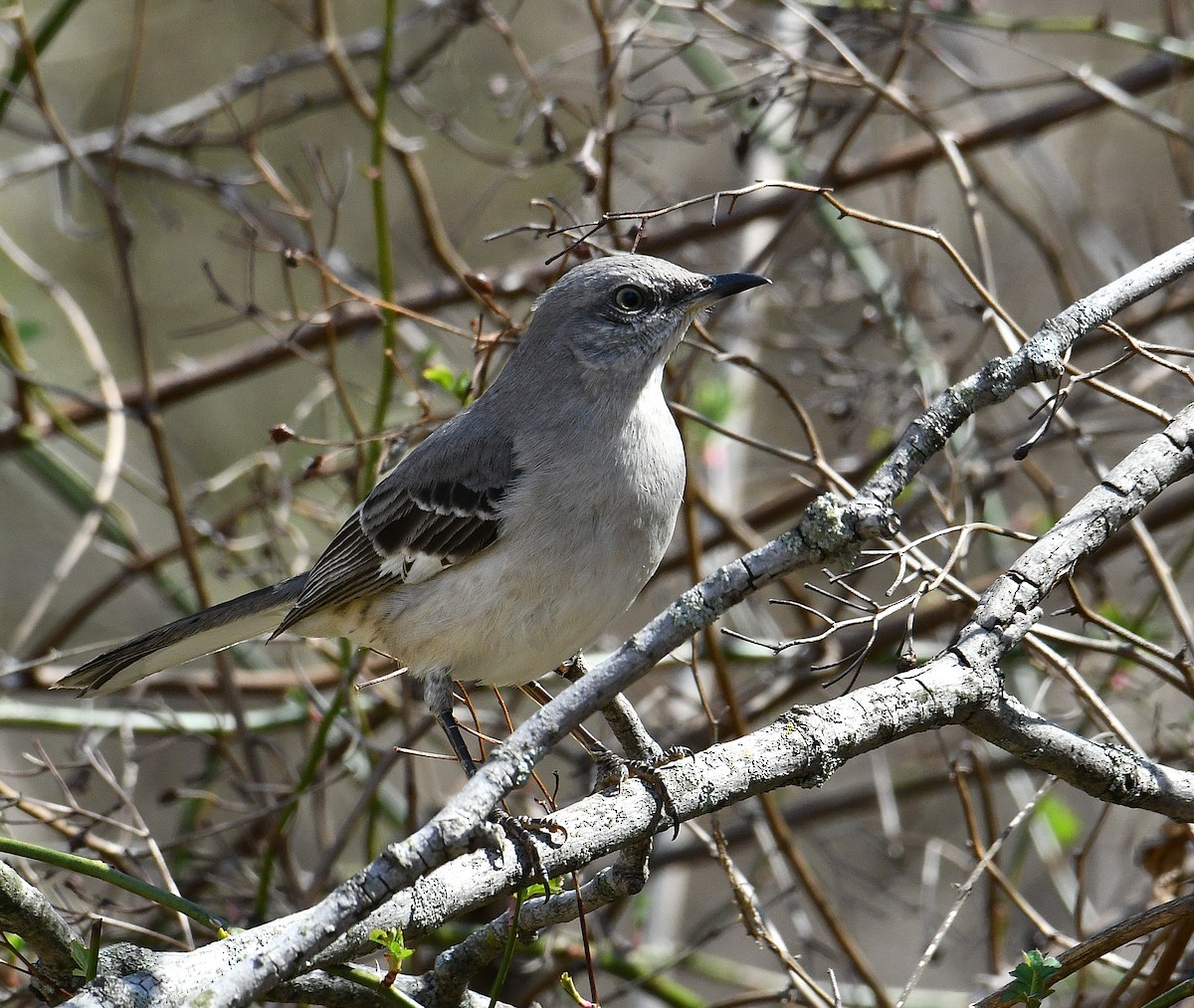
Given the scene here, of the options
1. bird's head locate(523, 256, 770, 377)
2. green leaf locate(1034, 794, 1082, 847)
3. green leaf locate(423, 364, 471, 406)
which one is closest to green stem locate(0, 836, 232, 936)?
green leaf locate(423, 364, 471, 406)

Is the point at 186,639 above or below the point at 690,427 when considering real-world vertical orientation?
below

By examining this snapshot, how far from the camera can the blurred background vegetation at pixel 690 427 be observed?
3.66 metres

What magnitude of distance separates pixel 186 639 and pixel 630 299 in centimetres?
178

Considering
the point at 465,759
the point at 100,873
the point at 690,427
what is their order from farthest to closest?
the point at 690,427, the point at 465,759, the point at 100,873

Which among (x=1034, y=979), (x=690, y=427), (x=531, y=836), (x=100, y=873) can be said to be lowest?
(x=1034, y=979)

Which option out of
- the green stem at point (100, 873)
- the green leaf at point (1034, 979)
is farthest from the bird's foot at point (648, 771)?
the green stem at point (100, 873)

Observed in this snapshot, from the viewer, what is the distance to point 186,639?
3.88m

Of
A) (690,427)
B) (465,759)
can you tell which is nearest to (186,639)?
(465,759)

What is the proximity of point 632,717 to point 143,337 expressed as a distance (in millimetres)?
2454

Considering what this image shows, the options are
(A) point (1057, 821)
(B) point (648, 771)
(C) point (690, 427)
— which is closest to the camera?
(B) point (648, 771)

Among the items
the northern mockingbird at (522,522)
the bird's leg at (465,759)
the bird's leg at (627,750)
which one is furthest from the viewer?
the northern mockingbird at (522,522)

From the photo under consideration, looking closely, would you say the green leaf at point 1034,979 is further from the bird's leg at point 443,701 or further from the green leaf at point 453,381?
the green leaf at point 453,381

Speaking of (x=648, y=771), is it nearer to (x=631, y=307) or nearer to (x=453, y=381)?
(x=453, y=381)

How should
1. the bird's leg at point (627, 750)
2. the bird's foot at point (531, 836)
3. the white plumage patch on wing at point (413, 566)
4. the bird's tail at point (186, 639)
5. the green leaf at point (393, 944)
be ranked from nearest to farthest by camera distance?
the green leaf at point (393, 944) < the bird's foot at point (531, 836) < the bird's leg at point (627, 750) < the white plumage patch on wing at point (413, 566) < the bird's tail at point (186, 639)
